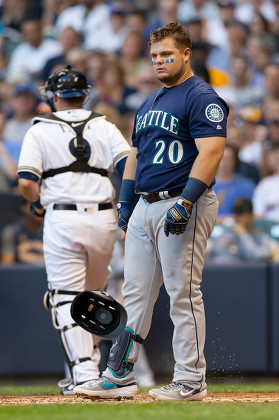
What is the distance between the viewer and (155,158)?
4.48 metres

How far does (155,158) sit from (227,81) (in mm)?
6316

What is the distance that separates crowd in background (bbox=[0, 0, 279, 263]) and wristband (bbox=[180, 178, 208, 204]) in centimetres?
371

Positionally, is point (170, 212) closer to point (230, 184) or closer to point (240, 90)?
point (230, 184)

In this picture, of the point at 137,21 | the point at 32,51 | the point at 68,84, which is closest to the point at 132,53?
the point at 137,21

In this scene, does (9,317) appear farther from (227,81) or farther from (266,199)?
(227,81)

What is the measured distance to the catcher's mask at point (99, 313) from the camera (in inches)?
177

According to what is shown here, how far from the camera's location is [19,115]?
9945 mm

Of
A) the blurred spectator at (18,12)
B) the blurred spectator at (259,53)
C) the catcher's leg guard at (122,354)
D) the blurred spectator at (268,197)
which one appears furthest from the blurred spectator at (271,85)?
the catcher's leg guard at (122,354)

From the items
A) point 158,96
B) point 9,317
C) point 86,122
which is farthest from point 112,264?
point 158,96

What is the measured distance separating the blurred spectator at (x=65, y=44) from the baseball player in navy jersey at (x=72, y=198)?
219 inches

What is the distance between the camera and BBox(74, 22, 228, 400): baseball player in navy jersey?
4324 millimetres

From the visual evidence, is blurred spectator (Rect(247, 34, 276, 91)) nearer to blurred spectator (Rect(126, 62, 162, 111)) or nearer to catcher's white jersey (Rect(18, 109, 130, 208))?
blurred spectator (Rect(126, 62, 162, 111))

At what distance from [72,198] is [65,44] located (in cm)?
645

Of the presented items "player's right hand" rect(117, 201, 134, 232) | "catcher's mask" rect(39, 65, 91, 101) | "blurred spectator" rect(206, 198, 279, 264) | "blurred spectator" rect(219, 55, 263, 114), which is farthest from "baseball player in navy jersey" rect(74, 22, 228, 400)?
"blurred spectator" rect(219, 55, 263, 114)
